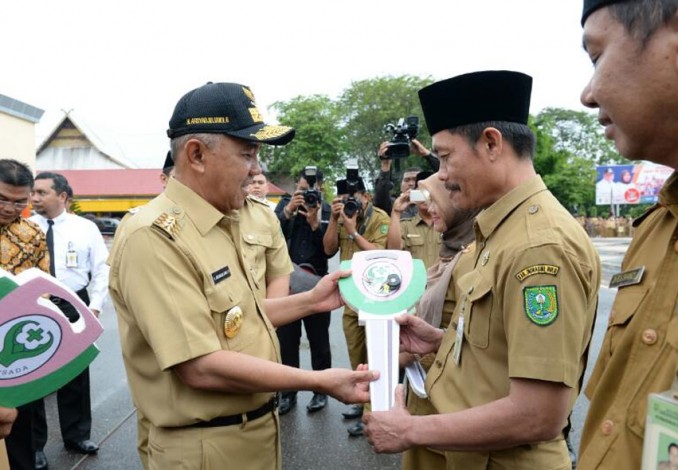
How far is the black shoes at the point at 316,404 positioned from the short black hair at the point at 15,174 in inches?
110

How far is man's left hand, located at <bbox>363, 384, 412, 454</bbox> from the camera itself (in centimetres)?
150

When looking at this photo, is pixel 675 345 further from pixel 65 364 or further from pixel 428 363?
pixel 65 364

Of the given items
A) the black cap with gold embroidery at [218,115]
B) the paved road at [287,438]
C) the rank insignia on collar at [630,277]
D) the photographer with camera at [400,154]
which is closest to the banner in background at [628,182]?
the photographer with camera at [400,154]

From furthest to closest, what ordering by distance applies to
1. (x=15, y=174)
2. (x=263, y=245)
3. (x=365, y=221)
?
(x=365, y=221) < (x=15, y=174) < (x=263, y=245)

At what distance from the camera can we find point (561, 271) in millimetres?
1342

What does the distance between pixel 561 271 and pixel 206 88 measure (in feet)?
4.30

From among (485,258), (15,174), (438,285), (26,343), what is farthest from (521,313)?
(15,174)

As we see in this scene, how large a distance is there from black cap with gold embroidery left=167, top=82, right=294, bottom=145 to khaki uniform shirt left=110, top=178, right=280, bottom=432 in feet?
0.73

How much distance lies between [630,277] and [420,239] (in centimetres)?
344

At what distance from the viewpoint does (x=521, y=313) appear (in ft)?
4.42

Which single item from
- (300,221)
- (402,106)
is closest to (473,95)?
(300,221)

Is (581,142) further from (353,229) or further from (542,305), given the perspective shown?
(542,305)

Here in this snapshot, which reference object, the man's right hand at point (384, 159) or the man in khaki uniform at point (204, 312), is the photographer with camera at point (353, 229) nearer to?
the man's right hand at point (384, 159)

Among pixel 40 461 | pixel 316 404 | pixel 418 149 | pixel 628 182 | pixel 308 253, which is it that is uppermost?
pixel 418 149
